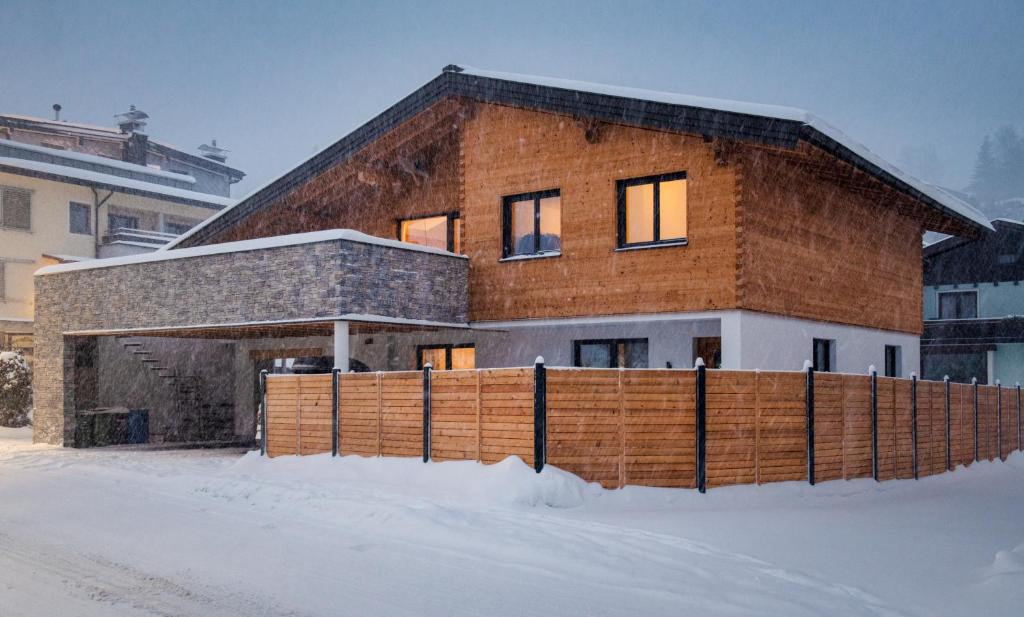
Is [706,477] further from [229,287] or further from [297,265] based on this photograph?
[229,287]

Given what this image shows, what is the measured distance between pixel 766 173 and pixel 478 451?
7.72m

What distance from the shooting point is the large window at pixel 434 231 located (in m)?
22.2

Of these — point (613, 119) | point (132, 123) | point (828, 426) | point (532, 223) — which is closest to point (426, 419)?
point (532, 223)

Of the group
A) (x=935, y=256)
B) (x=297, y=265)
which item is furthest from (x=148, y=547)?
(x=935, y=256)

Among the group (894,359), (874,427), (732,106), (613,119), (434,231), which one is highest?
(613,119)

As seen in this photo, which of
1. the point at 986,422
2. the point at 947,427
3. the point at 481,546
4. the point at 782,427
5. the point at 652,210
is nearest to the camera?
the point at 481,546

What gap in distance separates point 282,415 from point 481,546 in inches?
326

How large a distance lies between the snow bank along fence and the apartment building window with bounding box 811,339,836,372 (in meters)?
2.84

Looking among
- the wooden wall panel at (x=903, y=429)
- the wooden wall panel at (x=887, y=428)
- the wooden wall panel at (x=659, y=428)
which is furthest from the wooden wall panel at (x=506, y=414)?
the wooden wall panel at (x=903, y=429)

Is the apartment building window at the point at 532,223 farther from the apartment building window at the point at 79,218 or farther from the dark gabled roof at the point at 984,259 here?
the apartment building window at the point at 79,218

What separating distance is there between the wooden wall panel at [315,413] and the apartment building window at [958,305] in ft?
98.2

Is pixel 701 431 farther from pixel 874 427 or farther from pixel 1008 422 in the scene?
pixel 1008 422

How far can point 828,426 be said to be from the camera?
14852mm

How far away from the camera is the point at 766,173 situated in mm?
17484
